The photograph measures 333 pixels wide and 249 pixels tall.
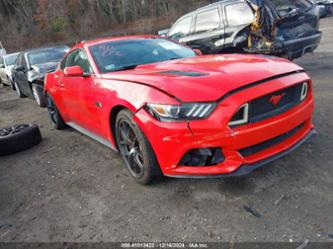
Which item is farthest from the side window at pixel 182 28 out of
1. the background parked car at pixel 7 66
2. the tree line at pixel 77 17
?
the tree line at pixel 77 17

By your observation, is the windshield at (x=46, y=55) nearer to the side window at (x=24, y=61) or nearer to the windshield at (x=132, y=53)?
the side window at (x=24, y=61)

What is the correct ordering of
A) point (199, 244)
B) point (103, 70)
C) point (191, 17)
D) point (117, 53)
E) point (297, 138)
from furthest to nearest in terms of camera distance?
point (191, 17), point (117, 53), point (103, 70), point (297, 138), point (199, 244)

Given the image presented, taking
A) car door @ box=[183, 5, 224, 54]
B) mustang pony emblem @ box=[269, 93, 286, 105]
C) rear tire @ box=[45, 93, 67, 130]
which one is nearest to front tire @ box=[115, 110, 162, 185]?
mustang pony emblem @ box=[269, 93, 286, 105]

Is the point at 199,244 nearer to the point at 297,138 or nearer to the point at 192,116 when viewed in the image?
the point at 192,116

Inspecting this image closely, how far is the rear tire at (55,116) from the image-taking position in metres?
5.18

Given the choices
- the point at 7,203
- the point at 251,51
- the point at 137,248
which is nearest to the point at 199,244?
the point at 137,248

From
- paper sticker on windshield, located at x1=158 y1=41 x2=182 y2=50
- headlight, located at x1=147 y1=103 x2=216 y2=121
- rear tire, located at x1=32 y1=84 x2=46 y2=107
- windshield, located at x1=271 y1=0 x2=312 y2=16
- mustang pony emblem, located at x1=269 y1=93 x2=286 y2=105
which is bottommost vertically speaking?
rear tire, located at x1=32 y1=84 x2=46 y2=107

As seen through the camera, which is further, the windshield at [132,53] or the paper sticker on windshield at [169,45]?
the paper sticker on windshield at [169,45]

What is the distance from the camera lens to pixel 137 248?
2213 millimetres

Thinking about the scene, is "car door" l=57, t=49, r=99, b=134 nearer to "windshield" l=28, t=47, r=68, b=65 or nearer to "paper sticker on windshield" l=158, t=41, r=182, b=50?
"paper sticker on windshield" l=158, t=41, r=182, b=50

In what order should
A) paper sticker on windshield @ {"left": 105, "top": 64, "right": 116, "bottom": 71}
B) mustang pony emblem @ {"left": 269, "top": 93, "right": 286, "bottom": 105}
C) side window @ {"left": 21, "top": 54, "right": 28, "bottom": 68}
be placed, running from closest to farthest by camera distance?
mustang pony emblem @ {"left": 269, "top": 93, "right": 286, "bottom": 105} → paper sticker on windshield @ {"left": 105, "top": 64, "right": 116, "bottom": 71} → side window @ {"left": 21, "top": 54, "right": 28, "bottom": 68}

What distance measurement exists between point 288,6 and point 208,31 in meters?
1.88

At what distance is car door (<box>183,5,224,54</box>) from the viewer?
6879 mm

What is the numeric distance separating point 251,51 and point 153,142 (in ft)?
14.9
